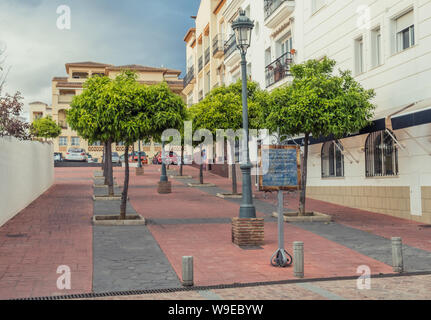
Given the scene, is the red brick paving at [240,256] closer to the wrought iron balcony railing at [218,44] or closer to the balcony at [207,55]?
the wrought iron balcony railing at [218,44]

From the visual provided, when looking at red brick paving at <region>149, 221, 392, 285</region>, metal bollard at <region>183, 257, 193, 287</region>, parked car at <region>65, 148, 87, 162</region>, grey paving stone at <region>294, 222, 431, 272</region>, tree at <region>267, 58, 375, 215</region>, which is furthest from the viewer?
parked car at <region>65, 148, 87, 162</region>

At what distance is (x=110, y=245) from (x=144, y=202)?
8.29 m

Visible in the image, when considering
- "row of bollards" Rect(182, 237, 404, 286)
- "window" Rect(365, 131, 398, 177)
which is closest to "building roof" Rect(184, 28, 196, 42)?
"window" Rect(365, 131, 398, 177)

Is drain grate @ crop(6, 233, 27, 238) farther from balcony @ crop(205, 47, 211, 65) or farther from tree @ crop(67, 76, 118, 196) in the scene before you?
balcony @ crop(205, 47, 211, 65)

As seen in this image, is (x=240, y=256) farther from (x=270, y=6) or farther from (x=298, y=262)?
(x=270, y=6)

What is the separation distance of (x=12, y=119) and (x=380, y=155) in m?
15.0

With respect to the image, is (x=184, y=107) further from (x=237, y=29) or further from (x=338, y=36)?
(x=338, y=36)

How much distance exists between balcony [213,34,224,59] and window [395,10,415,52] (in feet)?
66.6

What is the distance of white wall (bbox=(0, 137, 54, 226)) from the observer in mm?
13859

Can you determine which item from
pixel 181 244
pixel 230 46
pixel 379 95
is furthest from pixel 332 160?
pixel 230 46

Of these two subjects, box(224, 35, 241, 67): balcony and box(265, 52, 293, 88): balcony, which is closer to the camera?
box(265, 52, 293, 88): balcony

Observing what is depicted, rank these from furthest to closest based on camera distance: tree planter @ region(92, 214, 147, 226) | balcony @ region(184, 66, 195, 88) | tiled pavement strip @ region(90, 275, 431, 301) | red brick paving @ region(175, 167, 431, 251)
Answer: balcony @ region(184, 66, 195, 88) → tree planter @ region(92, 214, 147, 226) → red brick paving @ region(175, 167, 431, 251) → tiled pavement strip @ region(90, 275, 431, 301)

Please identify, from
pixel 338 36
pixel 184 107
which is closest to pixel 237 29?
pixel 184 107

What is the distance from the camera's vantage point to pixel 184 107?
50.6 ft
